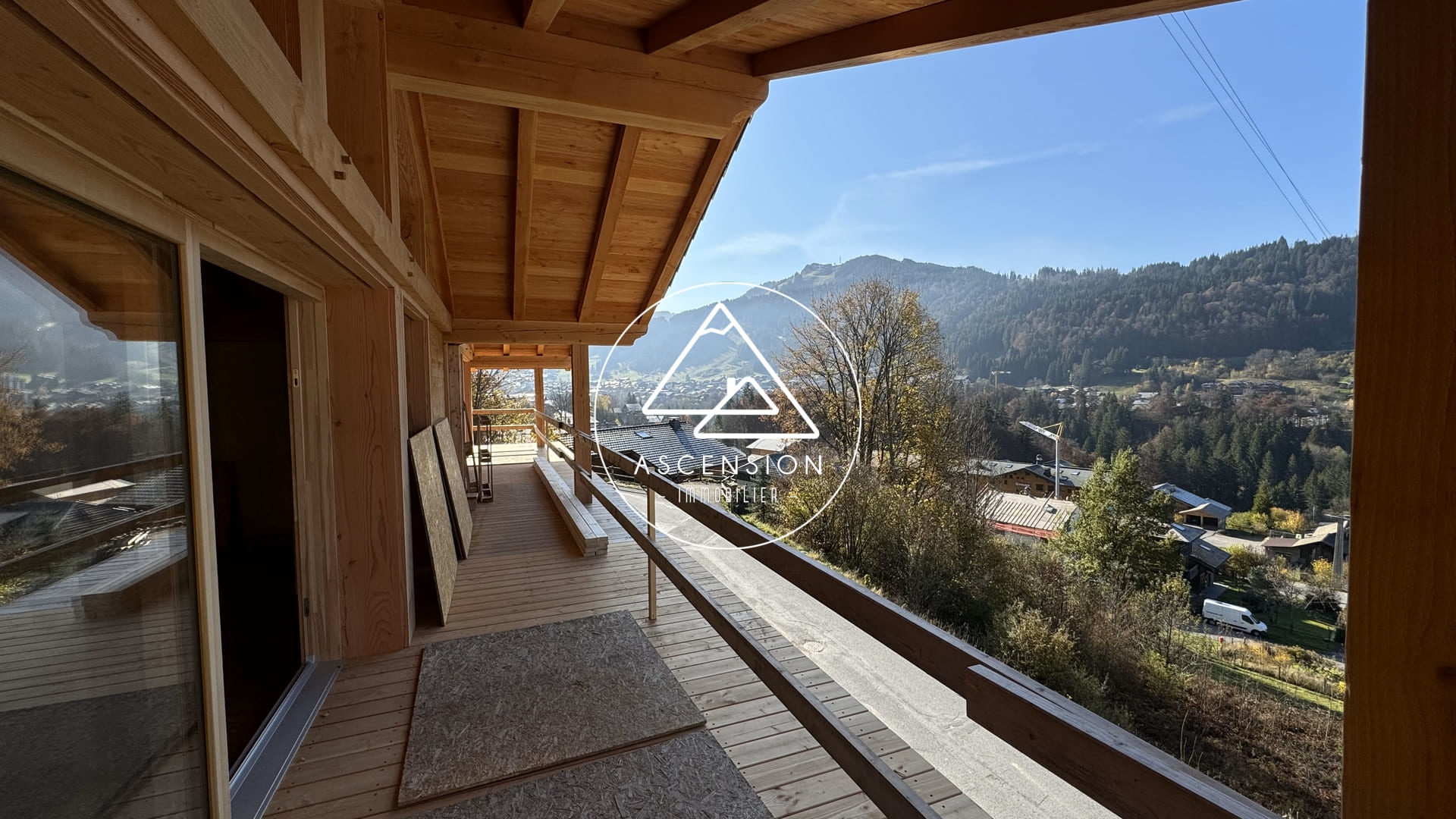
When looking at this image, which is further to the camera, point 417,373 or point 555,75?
point 417,373

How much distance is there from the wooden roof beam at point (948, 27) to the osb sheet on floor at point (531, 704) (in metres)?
2.75

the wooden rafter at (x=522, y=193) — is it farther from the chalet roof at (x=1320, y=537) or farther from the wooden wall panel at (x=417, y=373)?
the chalet roof at (x=1320, y=537)

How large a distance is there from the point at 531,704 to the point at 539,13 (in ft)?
10.1

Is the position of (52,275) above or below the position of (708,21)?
below

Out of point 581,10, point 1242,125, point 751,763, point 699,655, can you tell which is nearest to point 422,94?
point 581,10

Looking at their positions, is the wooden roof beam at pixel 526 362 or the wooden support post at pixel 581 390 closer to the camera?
the wooden support post at pixel 581 390

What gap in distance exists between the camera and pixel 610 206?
425 centimetres

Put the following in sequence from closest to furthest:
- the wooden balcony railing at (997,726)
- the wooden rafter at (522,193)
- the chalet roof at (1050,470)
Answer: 1. the wooden balcony railing at (997,726)
2. the wooden rafter at (522,193)
3. the chalet roof at (1050,470)

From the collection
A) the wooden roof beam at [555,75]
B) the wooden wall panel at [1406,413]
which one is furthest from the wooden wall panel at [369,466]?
the wooden wall panel at [1406,413]

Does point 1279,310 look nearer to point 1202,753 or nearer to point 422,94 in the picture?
point 1202,753

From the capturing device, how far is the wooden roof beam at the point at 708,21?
6.52 ft

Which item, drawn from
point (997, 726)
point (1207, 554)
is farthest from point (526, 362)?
point (1207, 554)

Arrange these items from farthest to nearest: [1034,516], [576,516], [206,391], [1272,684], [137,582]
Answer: [1034,516] → [1272,684] → [576,516] → [206,391] → [137,582]

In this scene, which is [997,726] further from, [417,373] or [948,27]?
[417,373]
